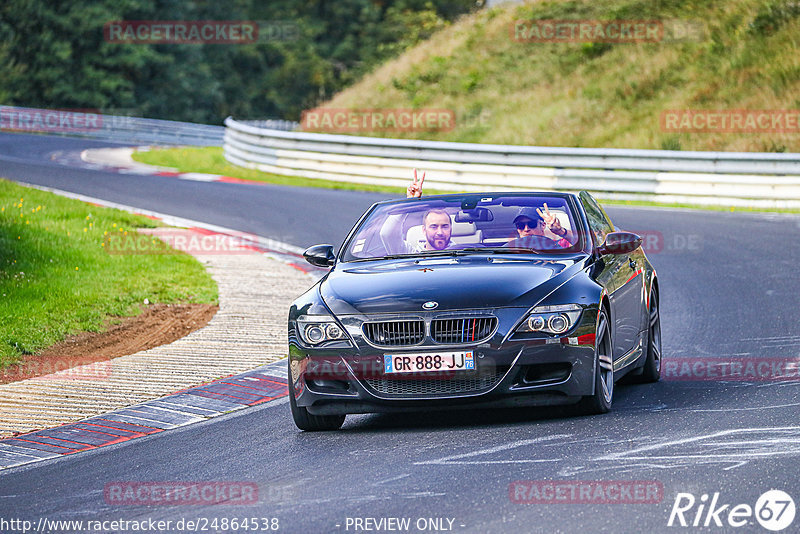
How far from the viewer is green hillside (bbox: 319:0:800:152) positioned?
99.9ft

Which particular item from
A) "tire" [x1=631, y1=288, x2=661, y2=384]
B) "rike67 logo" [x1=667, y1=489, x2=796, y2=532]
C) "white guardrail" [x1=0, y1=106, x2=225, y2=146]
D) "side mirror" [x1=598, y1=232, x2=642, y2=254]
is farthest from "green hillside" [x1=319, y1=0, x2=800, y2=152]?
"rike67 logo" [x1=667, y1=489, x2=796, y2=532]

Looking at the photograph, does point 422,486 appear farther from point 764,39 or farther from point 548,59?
point 548,59

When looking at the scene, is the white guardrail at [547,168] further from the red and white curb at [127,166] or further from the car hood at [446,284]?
the car hood at [446,284]

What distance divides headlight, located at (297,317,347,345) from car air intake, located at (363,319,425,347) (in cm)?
19

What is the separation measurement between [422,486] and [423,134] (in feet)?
96.9

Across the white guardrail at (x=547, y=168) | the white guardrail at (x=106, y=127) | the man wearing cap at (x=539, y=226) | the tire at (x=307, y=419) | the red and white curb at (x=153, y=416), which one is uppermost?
the man wearing cap at (x=539, y=226)

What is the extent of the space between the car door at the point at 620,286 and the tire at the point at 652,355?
0.29 meters

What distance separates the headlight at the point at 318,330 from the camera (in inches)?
313

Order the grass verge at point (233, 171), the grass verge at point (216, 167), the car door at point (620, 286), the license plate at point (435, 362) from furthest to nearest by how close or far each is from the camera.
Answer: the grass verge at point (216, 167) < the grass verge at point (233, 171) < the car door at point (620, 286) < the license plate at point (435, 362)

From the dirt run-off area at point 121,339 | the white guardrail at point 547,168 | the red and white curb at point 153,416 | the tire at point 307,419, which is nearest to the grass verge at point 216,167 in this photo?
the white guardrail at point 547,168

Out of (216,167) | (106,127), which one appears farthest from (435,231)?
(106,127)

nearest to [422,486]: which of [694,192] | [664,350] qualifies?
[664,350]

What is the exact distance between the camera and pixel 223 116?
71.1 m

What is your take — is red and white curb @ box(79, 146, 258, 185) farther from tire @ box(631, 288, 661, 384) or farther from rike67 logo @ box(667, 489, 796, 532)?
rike67 logo @ box(667, 489, 796, 532)
